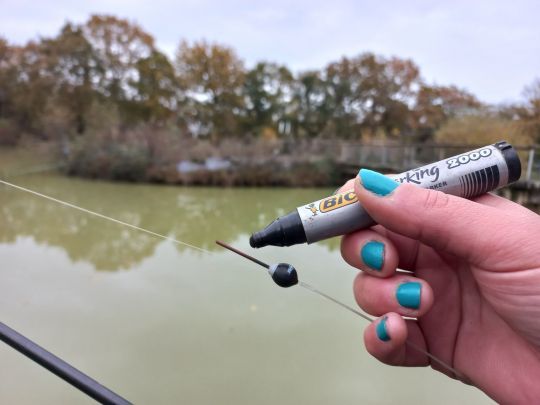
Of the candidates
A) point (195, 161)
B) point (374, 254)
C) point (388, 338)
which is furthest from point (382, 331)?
point (195, 161)

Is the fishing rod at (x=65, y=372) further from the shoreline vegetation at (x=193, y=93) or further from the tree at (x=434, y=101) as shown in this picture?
the tree at (x=434, y=101)

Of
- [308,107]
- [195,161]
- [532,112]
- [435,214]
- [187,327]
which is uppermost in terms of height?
[308,107]

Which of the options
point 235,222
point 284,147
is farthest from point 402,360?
point 284,147

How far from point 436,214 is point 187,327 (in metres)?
2.04

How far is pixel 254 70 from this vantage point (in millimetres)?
15961

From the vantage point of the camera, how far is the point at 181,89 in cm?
1511

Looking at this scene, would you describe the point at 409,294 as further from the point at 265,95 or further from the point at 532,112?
the point at 265,95

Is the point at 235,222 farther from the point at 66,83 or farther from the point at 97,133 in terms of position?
the point at 66,83

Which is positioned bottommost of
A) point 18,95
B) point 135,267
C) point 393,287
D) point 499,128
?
point 135,267

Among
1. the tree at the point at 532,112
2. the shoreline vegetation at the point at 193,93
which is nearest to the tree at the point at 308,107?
the shoreline vegetation at the point at 193,93

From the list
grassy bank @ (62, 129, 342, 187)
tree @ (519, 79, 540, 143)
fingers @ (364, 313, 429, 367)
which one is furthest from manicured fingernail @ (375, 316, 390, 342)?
grassy bank @ (62, 129, 342, 187)

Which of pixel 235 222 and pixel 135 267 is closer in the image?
pixel 135 267

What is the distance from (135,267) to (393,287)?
3.17 meters

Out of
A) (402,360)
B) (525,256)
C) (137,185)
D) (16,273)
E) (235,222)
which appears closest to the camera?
(525,256)
